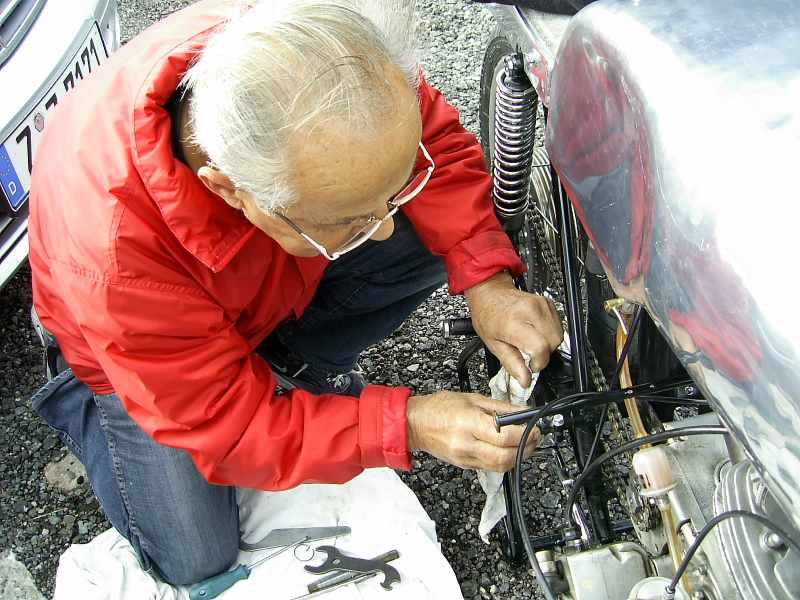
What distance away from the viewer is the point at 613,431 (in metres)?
1.31

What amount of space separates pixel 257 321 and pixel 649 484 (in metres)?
0.74

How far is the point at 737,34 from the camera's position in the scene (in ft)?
2.46

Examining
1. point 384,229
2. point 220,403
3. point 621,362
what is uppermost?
point 384,229

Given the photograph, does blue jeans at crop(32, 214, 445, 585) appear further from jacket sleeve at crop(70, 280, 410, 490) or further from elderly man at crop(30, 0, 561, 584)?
jacket sleeve at crop(70, 280, 410, 490)

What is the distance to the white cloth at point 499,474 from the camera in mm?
1187

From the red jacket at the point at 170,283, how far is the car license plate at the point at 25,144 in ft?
1.95

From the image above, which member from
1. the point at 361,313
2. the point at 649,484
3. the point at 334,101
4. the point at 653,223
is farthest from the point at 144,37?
the point at 649,484

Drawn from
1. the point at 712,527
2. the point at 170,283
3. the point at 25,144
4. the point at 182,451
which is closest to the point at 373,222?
the point at 170,283

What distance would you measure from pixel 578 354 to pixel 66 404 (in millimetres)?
1025

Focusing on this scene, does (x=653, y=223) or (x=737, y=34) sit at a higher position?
(x=737, y=34)

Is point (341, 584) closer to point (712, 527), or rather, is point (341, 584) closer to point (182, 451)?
point (182, 451)

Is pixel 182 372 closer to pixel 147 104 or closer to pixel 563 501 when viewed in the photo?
pixel 147 104

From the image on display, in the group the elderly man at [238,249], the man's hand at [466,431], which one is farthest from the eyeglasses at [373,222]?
the man's hand at [466,431]

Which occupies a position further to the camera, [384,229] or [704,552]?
[384,229]
